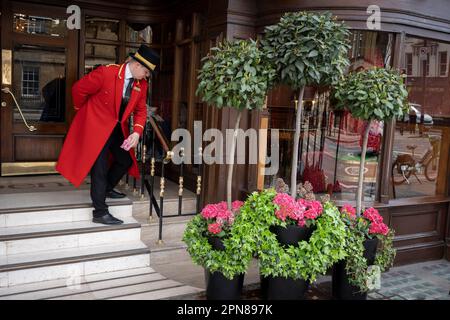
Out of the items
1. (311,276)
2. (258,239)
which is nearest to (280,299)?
(311,276)

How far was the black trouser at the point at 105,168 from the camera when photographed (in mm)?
3547

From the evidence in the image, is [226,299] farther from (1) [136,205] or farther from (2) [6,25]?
(2) [6,25]

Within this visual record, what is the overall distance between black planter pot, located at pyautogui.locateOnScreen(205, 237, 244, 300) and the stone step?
32 centimetres

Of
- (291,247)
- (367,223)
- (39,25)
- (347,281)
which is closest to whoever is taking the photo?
(291,247)

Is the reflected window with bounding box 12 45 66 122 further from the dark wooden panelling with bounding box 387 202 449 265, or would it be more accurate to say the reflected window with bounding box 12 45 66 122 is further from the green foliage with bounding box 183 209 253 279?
the dark wooden panelling with bounding box 387 202 449 265

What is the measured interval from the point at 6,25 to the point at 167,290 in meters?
3.36

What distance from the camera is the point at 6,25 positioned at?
4578 millimetres

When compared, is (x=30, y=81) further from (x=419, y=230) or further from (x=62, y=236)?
(x=419, y=230)

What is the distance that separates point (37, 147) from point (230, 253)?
3144mm

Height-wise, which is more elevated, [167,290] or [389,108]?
[389,108]

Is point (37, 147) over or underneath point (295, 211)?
over

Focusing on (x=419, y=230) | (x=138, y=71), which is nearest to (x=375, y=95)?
(x=138, y=71)

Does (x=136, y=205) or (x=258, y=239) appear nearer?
(x=258, y=239)

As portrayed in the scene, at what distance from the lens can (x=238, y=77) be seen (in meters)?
2.76
